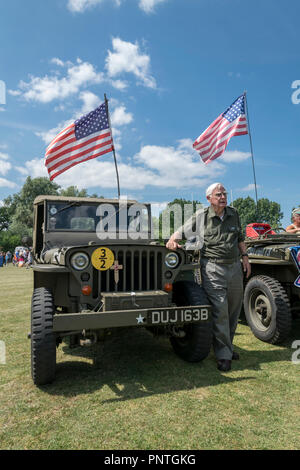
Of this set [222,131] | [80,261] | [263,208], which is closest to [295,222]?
[80,261]

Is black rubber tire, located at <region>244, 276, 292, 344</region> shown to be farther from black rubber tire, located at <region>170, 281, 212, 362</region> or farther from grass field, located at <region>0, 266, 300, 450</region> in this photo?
black rubber tire, located at <region>170, 281, 212, 362</region>

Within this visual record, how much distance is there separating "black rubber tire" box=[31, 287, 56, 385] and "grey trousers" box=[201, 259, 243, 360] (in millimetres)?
1654

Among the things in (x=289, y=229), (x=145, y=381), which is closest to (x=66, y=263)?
(x=145, y=381)

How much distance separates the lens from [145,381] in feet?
10.1

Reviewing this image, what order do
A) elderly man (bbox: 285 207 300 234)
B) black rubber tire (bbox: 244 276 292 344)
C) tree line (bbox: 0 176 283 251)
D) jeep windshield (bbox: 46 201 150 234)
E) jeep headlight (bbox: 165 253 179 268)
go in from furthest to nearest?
tree line (bbox: 0 176 283 251), elderly man (bbox: 285 207 300 234), jeep windshield (bbox: 46 201 150 234), black rubber tire (bbox: 244 276 292 344), jeep headlight (bbox: 165 253 179 268)

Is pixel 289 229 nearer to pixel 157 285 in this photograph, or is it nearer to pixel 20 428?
pixel 157 285

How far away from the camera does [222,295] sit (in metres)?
3.54

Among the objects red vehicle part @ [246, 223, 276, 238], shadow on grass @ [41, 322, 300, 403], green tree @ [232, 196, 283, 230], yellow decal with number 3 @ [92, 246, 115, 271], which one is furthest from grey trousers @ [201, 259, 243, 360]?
green tree @ [232, 196, 283, 230]

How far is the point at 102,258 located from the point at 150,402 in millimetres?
1327

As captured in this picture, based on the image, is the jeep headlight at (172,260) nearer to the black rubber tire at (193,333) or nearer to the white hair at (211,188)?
the black rubber tire at (193,333)

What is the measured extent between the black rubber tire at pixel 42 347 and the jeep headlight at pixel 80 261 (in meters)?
0.47

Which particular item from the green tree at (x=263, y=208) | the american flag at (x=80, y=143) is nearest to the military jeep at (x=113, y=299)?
the american flag at (x=80, y=143)

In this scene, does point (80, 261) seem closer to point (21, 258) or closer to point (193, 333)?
point (193, 333)

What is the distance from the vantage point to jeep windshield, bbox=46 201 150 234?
181 inches
